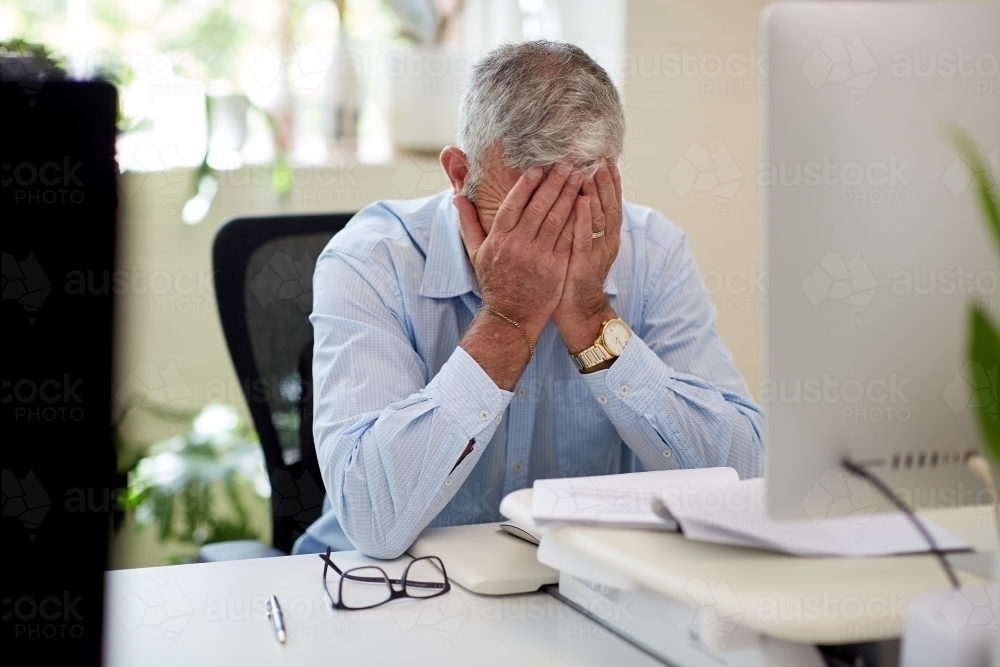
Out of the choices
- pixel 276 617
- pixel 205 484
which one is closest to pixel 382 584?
pixel 276 617

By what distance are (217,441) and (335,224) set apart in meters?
1.06

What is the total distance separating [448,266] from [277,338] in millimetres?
299

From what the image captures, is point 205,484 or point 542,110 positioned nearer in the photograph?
point 542,110

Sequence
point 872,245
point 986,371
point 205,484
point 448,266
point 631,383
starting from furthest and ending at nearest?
1. point 205,484
2. point 448,266
3. point 631,383
4. point 872,245
5. point 986,371

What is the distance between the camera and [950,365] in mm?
632

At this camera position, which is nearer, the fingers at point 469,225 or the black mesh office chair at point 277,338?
the fingers at point 469,225

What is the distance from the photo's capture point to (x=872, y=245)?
0.61 metres

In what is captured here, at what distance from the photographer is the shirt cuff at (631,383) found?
1121 millimetres

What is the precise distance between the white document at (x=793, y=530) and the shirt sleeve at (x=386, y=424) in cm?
30

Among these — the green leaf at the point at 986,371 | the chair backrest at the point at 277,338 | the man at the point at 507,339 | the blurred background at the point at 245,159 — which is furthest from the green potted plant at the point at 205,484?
the green leaf at the point at 986,371

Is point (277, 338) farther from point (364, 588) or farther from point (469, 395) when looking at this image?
point (364, 588)

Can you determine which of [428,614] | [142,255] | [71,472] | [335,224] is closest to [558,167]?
[335,224]

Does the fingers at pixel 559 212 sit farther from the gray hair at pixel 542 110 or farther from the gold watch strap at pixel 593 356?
the gold watch strap at pixel 593 356

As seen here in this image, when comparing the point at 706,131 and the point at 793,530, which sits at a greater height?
the point at 706,131
